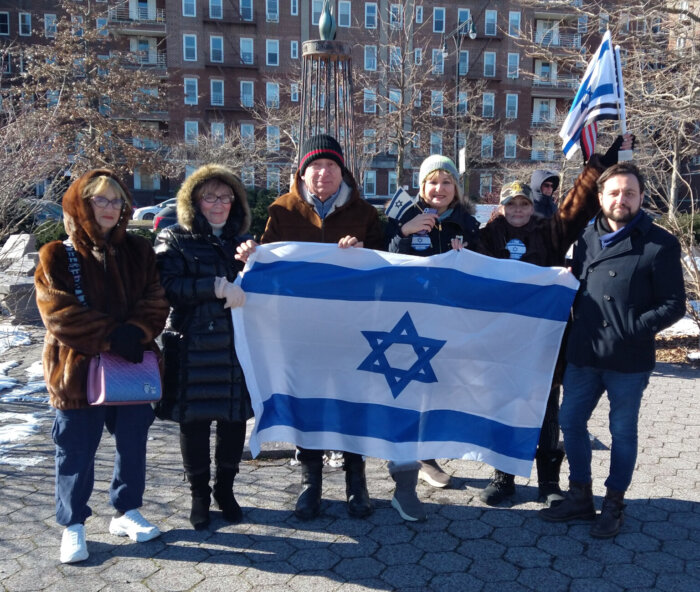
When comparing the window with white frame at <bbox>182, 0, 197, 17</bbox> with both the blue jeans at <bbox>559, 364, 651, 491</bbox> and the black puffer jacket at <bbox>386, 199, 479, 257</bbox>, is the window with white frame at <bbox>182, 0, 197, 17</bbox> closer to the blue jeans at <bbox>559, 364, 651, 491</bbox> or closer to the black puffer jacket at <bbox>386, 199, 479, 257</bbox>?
the black puffer jacket at <bbox>386, 199, 479, 257</bbox>

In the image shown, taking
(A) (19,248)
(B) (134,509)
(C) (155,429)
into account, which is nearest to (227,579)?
(B) (134,509)

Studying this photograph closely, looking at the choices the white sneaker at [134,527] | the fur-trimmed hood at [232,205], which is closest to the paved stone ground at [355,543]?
the white sneaker at [134,527]

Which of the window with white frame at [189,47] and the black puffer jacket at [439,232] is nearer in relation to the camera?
the black puffer jacket at [439,232]

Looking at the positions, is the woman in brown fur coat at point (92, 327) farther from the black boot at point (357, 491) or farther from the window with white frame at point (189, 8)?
the window with white frame at point (189, 8)

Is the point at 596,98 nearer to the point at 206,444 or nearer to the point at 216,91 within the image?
the point at 206,444

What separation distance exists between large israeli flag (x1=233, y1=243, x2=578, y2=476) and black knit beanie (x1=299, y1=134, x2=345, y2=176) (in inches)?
21.9

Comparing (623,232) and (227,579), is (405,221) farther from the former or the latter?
(227,579)

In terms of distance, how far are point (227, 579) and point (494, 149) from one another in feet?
132

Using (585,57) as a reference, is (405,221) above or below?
below

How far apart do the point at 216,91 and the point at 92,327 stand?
1710 inches

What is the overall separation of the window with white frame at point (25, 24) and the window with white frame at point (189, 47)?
1022cm

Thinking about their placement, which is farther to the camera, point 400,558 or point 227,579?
point 400,558

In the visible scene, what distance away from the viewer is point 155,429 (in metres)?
6.11

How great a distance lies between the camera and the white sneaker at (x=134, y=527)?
12.7ft
